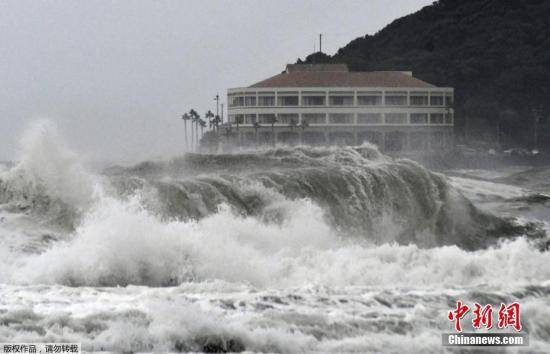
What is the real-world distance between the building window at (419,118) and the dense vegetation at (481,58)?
34.5ft

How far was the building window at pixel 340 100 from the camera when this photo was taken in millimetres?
84938

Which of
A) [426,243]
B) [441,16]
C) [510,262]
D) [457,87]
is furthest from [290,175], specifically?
[441,16]

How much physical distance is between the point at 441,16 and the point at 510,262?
139531mm

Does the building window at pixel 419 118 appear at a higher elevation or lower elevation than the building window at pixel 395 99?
lower

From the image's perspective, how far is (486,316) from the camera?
1358 centimetres

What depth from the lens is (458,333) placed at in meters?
12.8

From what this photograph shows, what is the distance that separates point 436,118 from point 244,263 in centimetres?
7441

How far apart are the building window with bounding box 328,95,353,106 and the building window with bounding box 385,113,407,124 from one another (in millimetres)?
3804

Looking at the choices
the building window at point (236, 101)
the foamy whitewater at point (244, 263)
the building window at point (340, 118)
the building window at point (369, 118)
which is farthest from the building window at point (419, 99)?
the foamy whitewater at point (244, 263)

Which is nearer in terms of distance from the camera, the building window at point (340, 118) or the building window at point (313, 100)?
the building window at point (340, 118)

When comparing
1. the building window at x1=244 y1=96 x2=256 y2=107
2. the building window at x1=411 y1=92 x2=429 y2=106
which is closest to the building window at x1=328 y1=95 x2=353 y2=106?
the building window at x1=411 y1=92 x2=429 y2=106

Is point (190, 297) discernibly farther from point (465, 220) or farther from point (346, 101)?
point (346, 101)

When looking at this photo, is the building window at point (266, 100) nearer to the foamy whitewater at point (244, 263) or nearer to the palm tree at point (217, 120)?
the palm tree at point (217, 120)

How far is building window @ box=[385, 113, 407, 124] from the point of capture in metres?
85.1
